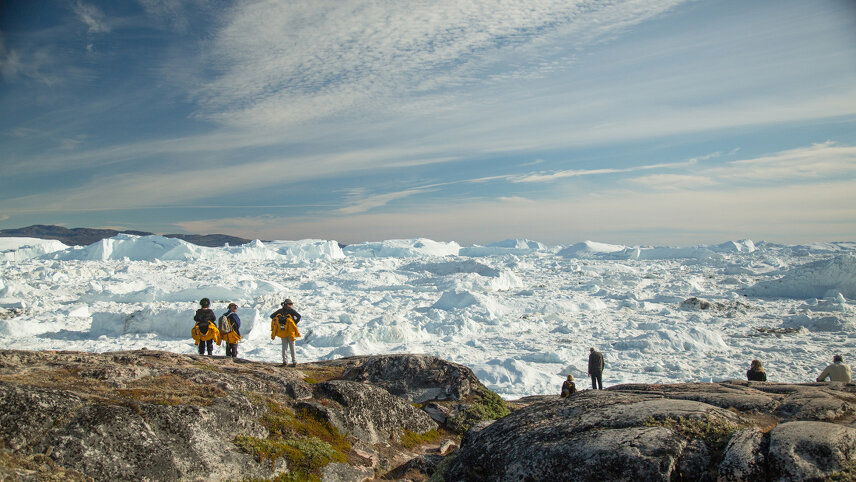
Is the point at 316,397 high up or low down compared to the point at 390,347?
up

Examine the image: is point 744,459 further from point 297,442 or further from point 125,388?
point 125,388

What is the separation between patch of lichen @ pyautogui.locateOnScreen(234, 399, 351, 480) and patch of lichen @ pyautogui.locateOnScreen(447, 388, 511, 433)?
293cm

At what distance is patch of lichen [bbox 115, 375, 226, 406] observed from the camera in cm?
581

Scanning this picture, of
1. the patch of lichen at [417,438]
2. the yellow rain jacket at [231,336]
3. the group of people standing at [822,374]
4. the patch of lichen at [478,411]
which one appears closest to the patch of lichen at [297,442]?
the patch of lichen at [417,438]

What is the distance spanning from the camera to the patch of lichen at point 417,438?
7675 mm

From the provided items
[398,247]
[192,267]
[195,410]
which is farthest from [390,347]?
[398,247]

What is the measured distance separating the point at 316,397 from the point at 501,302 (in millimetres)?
30792

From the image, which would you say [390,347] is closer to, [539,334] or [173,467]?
[539,334]

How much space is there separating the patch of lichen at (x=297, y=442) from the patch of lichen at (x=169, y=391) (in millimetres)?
776

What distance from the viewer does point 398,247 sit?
343 ft

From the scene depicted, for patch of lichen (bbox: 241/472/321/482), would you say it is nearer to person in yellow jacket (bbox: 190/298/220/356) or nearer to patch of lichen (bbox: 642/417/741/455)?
patch of lichen (bbox: 642/417/741/455)

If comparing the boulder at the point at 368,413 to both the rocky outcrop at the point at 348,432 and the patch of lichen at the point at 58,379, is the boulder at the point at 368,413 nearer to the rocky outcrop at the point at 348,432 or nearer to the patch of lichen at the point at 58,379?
the rocky outcrop at the point at 348,432

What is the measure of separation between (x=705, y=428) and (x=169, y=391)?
6.27m

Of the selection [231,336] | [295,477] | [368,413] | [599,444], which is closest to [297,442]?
[295,477]
